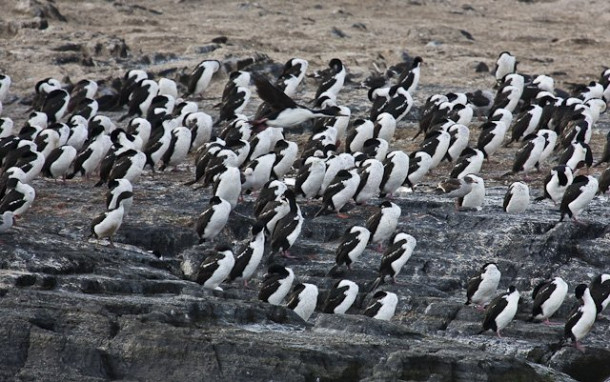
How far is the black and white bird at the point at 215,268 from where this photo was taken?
16.7 metres

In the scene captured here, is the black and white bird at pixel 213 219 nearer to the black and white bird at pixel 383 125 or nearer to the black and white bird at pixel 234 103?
the black and white bird at pixel 383 125

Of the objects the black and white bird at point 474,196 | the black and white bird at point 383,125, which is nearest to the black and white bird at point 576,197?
the black and white bird at point 474,196

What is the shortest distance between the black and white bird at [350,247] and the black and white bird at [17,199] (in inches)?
173

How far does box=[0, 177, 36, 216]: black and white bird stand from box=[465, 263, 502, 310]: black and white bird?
20.7 feet

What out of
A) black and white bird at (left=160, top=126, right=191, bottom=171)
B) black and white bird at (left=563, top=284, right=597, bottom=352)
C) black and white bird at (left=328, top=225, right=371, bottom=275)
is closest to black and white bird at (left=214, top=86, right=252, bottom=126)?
black and white bird at (left=160, top=126, right=191, bottom=171)

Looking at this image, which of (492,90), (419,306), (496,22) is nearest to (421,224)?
(419,306)

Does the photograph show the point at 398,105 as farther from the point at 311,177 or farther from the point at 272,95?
the point at 272,95

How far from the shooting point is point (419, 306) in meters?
16.2

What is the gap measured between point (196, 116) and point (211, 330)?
11938 mm

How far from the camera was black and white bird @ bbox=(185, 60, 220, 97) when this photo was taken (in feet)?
90.0

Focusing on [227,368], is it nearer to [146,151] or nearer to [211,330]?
[211,330]

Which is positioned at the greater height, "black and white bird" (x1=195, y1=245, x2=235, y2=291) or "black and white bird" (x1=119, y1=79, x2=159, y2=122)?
"black and white bird" (x1=195, y1=245, x2=235, y2=291)

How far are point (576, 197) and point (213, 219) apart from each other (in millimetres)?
5040

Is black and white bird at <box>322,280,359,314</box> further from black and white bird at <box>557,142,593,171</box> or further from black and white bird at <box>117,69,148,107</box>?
black and white bird at <box>117,69,148,107</box>
